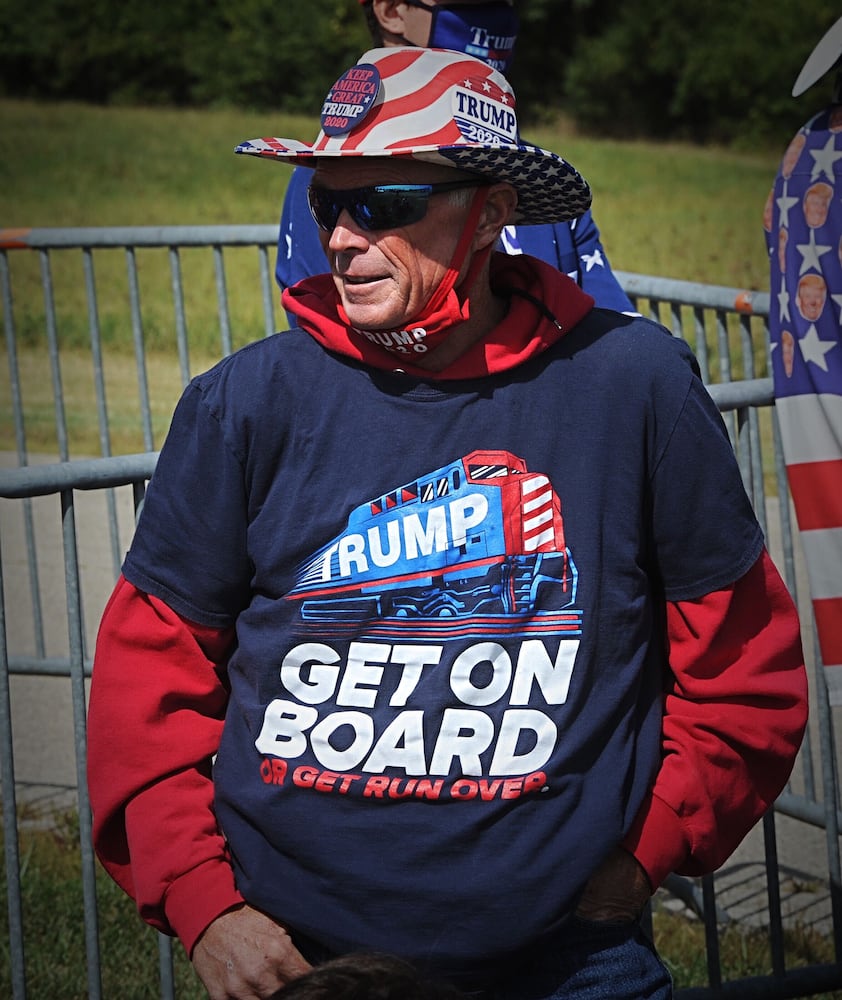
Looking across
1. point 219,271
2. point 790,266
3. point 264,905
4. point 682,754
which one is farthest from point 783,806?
point 219,271

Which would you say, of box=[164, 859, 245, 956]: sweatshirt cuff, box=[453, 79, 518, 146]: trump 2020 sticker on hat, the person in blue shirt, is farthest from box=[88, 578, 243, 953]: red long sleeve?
the person in blue shirt

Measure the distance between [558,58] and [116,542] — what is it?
3650 cm

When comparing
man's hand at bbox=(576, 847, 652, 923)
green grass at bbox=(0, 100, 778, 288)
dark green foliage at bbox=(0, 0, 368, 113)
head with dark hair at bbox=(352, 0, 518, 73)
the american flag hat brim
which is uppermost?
dark green foliage at bbox=(0, 0, 368, 113)

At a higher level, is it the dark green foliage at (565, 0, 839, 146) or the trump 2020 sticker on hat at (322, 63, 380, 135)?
the dark green foliage at (565, 0, 839, 146)

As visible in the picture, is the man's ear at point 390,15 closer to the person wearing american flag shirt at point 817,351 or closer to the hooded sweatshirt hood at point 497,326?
the person wearing american flag shirt at point 817,351

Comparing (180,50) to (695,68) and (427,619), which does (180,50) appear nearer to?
(695,68)

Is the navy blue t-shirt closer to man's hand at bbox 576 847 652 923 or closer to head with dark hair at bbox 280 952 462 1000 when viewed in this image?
man's hand at bbox 576 847 652 923

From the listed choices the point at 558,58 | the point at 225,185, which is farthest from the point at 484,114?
the point at 558,58

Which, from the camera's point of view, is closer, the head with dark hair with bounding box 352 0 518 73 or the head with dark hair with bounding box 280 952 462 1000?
the head with dark hair with bounding box 280 952 462 1000

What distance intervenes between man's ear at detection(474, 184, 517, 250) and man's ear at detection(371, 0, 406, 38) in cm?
143

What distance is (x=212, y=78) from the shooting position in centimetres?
3116

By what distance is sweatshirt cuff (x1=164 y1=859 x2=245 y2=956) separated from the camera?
1.91m

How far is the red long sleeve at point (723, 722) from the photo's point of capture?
201cm

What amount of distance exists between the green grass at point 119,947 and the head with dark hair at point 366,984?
2.40 m
